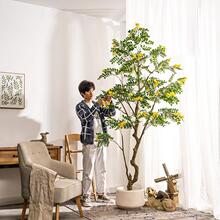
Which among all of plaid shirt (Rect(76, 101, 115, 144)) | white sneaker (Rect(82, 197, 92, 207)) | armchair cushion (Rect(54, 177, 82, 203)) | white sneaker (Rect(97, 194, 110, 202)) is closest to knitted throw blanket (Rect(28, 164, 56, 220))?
armchair cushion (Rect(54, 177, 82, 203))

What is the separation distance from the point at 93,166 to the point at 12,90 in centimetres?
153

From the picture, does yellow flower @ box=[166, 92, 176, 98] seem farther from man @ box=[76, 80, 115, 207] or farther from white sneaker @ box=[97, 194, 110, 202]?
white sneaker @ box=[97, 194, 110, 202]

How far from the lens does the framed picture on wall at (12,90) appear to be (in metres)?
4.33

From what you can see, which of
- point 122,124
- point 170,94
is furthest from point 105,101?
point 170,94

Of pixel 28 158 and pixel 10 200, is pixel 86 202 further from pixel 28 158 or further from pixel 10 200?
pixel 10 200

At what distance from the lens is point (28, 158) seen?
330 cm

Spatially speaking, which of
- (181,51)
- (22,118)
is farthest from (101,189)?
(181,51)

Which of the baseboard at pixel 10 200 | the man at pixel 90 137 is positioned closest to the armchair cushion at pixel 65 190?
the man at pixel 90 137

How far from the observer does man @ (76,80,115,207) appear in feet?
13.1

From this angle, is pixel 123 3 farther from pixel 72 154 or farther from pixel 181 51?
pixel 72 154

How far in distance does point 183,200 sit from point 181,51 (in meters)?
1.69

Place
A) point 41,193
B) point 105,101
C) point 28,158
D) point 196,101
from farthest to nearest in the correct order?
point 105,101, point 196,101, point 28,158, point 41,193

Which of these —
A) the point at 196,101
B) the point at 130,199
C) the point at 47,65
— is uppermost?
the point at 47,65

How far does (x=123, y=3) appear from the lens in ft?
15.5
